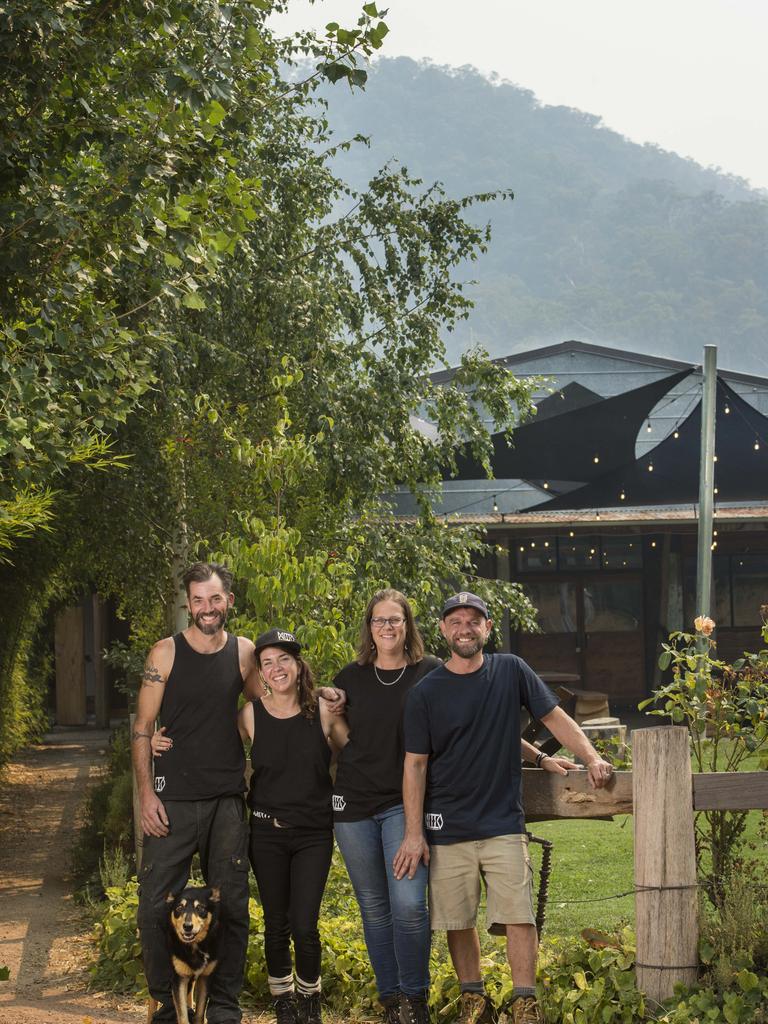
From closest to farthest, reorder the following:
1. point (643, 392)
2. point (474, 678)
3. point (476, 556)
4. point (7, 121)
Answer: point (474, 678) → point (7, 121) → point (643, 392) → point (476, 556)

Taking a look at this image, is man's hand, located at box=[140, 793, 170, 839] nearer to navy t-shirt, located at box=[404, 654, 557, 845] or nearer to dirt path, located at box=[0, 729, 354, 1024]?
navy t-shirt, located at box=[404, 654, 557, 845]

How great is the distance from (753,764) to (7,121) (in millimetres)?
9421

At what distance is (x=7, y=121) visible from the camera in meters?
5.12

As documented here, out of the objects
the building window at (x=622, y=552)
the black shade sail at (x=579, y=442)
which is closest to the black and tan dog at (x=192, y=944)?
the black shade sail at (x=579, y=442)

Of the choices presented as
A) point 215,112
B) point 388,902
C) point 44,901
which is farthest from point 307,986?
point 44,901

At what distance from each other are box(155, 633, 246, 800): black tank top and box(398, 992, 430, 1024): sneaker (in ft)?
2.93

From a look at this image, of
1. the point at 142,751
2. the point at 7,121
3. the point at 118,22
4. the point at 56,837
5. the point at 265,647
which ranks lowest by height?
the point at 56,837

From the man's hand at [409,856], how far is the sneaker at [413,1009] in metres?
0.44

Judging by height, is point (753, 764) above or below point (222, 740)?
below

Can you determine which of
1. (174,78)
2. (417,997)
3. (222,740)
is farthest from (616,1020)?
(174,78)

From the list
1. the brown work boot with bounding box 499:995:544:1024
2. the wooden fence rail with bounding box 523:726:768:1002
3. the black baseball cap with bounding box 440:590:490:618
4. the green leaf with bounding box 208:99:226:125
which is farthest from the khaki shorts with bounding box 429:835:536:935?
the green leaf with bounding box 208:99:226:125

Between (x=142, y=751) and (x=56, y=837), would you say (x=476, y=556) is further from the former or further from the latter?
(x=142, y=751)

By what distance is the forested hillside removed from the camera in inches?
3031

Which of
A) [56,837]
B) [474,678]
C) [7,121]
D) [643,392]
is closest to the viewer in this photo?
[474,678]
